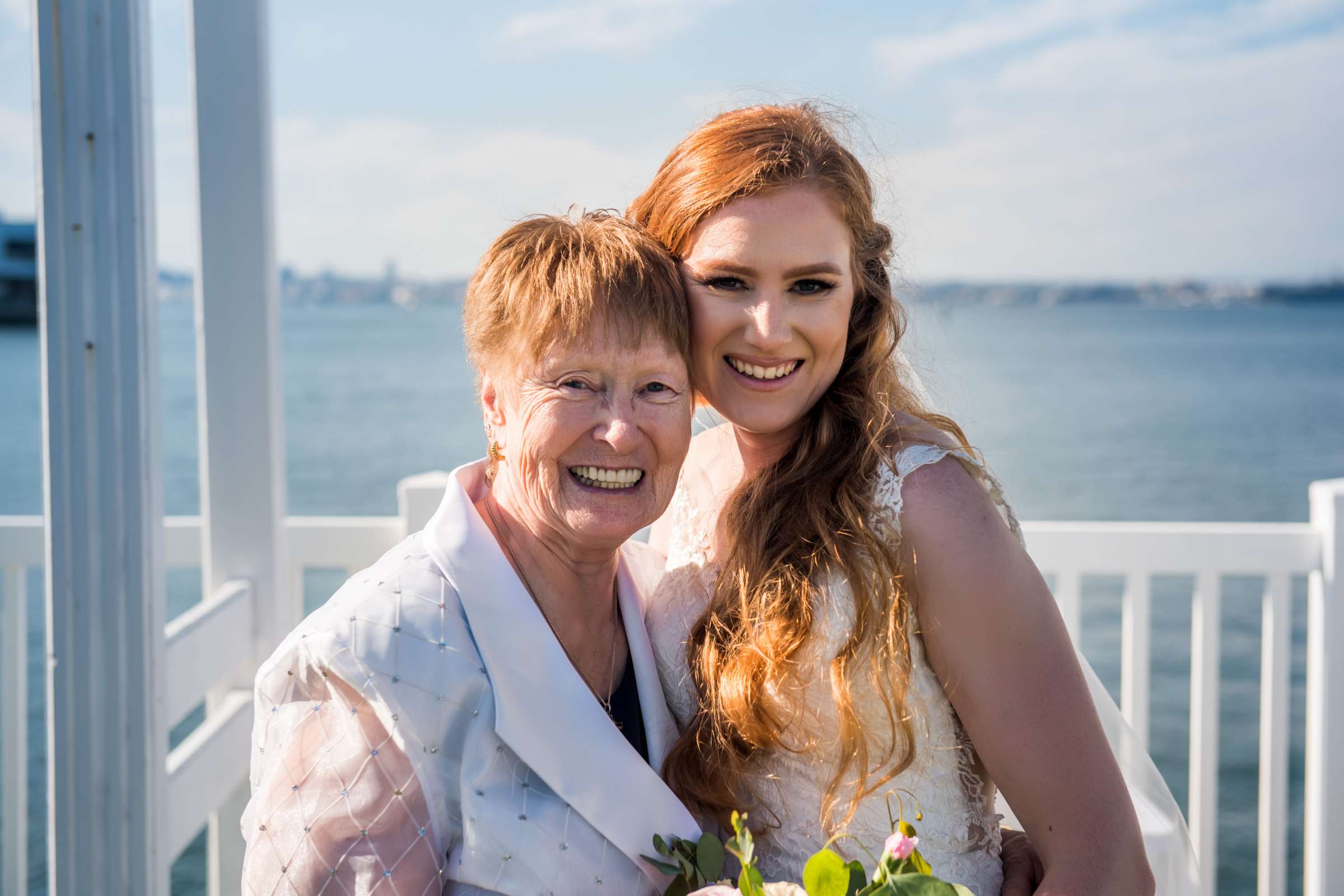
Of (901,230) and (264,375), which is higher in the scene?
(901,230)

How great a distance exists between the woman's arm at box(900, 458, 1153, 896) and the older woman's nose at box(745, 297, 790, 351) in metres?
0.38

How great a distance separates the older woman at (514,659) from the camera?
145 centimetres

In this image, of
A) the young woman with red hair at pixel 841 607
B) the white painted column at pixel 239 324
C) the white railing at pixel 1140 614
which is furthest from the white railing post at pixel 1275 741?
the white painted column at pixel 239 324

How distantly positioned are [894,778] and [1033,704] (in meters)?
0.26

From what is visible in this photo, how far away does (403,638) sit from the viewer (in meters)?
1.51

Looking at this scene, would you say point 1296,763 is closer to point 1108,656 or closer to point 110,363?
point 1108,656

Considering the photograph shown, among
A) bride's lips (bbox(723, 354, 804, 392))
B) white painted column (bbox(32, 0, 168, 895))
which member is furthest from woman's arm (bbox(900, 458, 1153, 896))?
white painted column (bbox(32, 0, 168, 895))

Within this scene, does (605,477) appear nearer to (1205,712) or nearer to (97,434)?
(97,434)

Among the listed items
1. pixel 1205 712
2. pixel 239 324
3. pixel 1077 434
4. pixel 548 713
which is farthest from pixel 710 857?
pixel 1077 434

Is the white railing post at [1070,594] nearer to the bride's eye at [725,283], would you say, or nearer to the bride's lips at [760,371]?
the bride's lips at [760,371]

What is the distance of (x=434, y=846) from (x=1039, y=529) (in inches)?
82.7

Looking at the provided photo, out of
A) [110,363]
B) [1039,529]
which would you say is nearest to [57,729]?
[110,363]

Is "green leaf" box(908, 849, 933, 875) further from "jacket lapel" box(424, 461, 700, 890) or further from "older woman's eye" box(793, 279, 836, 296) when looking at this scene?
"older woman's eye" box(793, 279, 836, 296)

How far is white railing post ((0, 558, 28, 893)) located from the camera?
2861mm
